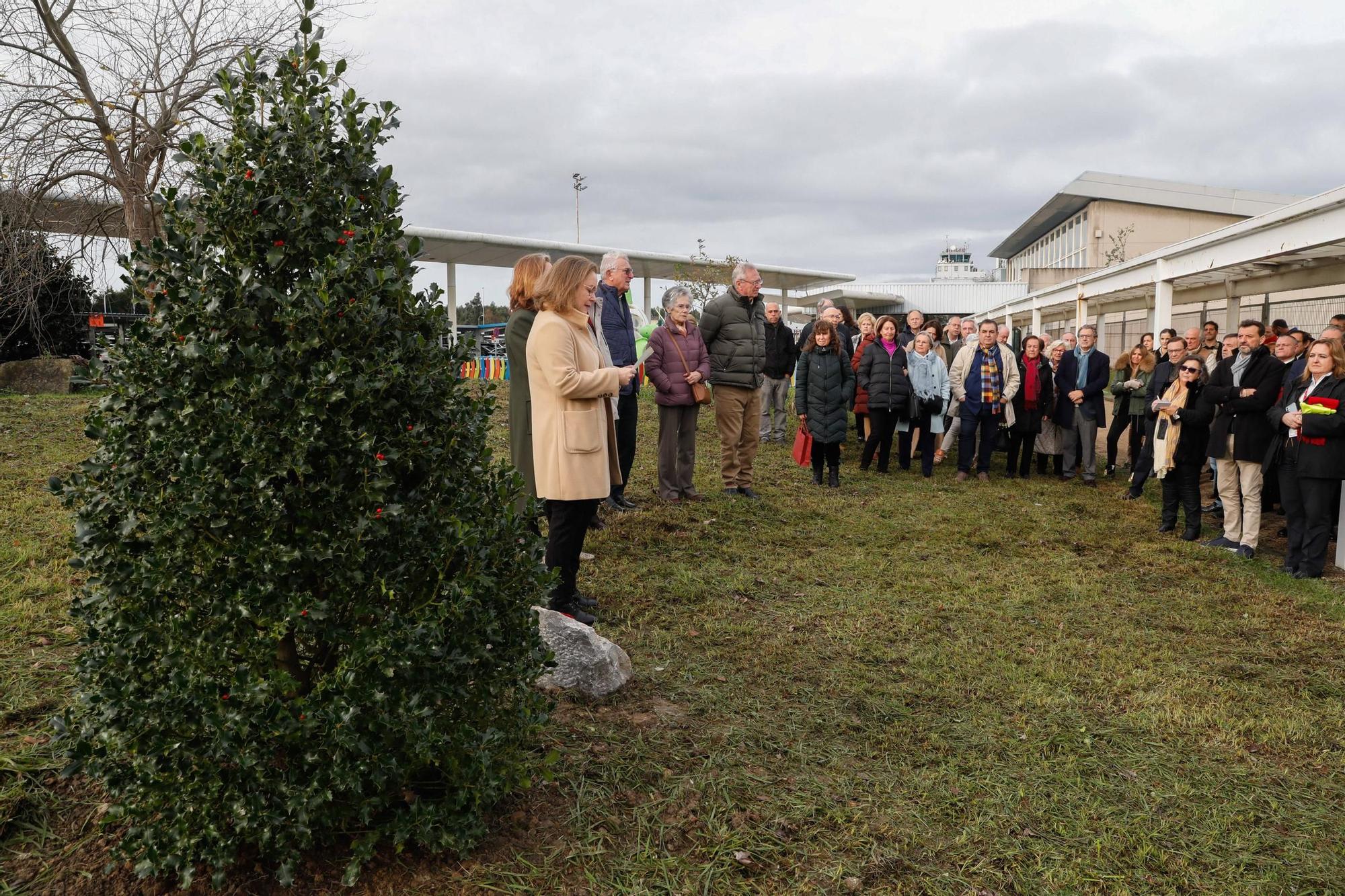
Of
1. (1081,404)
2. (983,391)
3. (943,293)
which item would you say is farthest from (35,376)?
(943,293)

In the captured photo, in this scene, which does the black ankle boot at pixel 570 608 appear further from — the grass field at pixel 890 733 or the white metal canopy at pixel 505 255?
the white metal canopy at pixel 505 255

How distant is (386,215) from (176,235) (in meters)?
0.52

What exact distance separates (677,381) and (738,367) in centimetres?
82

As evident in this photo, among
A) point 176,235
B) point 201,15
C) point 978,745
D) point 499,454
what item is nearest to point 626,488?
point 499,454

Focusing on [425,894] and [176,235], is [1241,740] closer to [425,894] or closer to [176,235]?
[425,894]

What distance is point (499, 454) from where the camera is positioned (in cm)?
1073

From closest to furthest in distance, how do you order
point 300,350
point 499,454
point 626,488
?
1. point 300,350
2. point 626,488
3. point 499,454

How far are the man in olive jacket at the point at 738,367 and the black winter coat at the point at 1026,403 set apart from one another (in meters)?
4.00

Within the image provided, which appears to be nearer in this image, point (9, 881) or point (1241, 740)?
point (9, 881)

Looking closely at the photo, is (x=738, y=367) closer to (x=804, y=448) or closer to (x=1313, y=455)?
(x=804, y=448)

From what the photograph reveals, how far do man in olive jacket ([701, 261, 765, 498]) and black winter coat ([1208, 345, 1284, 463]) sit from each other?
154 inches

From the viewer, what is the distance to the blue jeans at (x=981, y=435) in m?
10.8

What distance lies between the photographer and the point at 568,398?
4.32 meters

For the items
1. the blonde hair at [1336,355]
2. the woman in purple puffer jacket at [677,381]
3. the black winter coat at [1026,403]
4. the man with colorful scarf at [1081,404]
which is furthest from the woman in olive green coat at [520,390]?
the man with colorful scarf at [1081,404]
